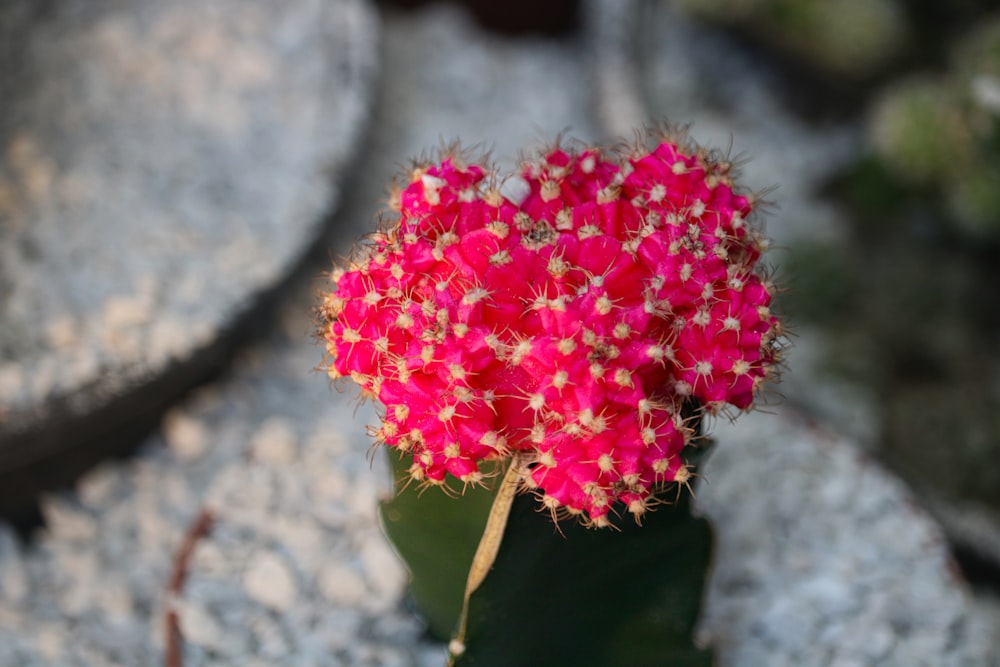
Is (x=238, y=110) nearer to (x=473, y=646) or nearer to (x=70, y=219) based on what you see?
(x=70, y=219)

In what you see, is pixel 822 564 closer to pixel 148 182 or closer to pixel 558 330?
pixel 558 330

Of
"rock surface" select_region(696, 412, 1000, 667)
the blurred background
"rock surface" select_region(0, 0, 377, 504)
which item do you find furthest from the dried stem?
"rock surface" select_region(696, 412, 1000, 667)

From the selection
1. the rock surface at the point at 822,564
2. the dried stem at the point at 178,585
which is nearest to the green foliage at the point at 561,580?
the rock surface at the point at 822,564

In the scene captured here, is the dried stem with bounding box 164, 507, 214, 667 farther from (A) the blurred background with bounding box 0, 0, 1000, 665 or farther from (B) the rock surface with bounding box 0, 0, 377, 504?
(B) the rock surface with bounding box 0, 0, 377, 504

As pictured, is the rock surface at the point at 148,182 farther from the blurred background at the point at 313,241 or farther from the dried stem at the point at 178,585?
the dried stem at the point at 178,585

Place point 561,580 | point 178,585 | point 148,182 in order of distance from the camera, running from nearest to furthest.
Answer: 1. point 561,580
2. point 178,585
3. point 148,182

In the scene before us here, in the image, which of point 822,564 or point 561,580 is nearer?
point 561,580

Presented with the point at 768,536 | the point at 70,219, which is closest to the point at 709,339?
the point at 768,536

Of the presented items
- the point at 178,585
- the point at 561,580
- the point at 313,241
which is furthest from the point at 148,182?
the point at 561,580
